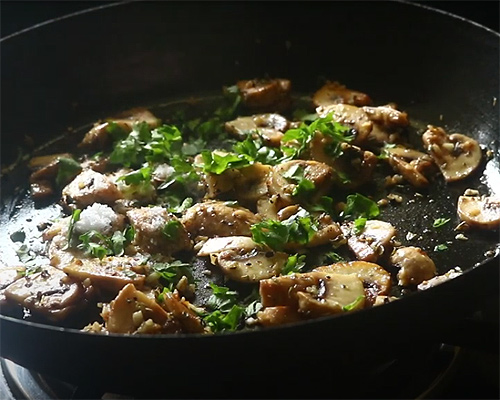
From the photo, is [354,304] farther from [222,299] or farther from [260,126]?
[260,126]

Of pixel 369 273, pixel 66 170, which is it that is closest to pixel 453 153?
pixel 369 273

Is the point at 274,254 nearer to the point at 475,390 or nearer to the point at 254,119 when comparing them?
the point at 475,390

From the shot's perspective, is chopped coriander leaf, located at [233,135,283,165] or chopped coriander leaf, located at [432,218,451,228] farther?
chopped coriander leaf, located at [233,135,283,165]

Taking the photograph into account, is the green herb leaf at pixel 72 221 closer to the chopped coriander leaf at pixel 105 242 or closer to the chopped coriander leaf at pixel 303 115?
the chopped coriander leaf at pixel 105 242

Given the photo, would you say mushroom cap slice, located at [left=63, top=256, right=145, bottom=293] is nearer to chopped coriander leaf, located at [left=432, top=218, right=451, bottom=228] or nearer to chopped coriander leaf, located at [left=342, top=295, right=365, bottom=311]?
chopped coriander leaf, located at [left=342, top=295, right=365, bottom=311]

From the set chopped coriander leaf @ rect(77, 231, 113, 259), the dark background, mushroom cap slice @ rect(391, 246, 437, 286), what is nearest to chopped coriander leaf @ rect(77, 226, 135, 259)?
chopped coriander leaf @ rect(77, 231, 113, 259)

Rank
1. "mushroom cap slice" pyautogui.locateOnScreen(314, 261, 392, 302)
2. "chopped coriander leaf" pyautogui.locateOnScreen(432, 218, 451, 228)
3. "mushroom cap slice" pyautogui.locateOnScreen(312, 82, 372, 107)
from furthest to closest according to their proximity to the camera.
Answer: "mushroom cap slice" pyautogui.locateOnScreen(312, 82, 372, 107)
"chopped coriander leaf" pyautogui.locateOnScreen(432, 218, 451, 228)
"mushroom cap slice" pyautogui.locateOnScreen(314, 261, 392, 302)

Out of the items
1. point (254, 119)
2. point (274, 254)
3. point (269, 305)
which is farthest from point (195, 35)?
point (269, 305)
